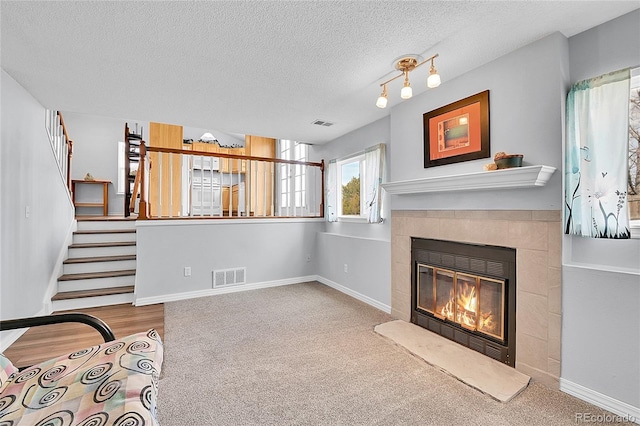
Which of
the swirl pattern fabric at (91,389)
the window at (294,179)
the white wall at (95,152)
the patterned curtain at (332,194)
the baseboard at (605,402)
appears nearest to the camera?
the swirl pattern fabric at (91,389)

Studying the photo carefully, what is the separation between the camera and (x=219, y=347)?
269 cm

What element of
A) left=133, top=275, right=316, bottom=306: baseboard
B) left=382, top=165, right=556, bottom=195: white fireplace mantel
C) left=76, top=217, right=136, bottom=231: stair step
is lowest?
left=133, top=275, right=316, bottom=306: baseboard

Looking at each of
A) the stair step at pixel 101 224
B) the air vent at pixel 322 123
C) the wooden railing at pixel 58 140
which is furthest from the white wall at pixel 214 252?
the air vent at pixel 322 123

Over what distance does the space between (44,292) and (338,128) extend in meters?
4.14

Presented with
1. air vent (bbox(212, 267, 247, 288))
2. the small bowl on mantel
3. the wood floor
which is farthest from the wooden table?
the small bowl on mantel

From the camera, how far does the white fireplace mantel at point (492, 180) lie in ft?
6.52

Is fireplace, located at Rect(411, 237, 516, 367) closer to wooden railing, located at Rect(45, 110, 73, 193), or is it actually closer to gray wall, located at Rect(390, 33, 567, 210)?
gray wall, located at Rect(390, 33, 567, 210)

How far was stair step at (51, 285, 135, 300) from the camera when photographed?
3.59m

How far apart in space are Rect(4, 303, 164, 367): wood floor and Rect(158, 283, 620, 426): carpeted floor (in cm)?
37

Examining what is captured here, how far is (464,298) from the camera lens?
2717 millimetres

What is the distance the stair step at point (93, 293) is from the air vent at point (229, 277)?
1.07 metres

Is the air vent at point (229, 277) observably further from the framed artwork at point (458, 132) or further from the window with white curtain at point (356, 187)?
the framed artwork at point (458, 132)

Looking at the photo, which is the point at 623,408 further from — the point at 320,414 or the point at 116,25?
the point at 116,25

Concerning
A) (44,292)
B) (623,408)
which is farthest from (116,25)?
(623,408)
